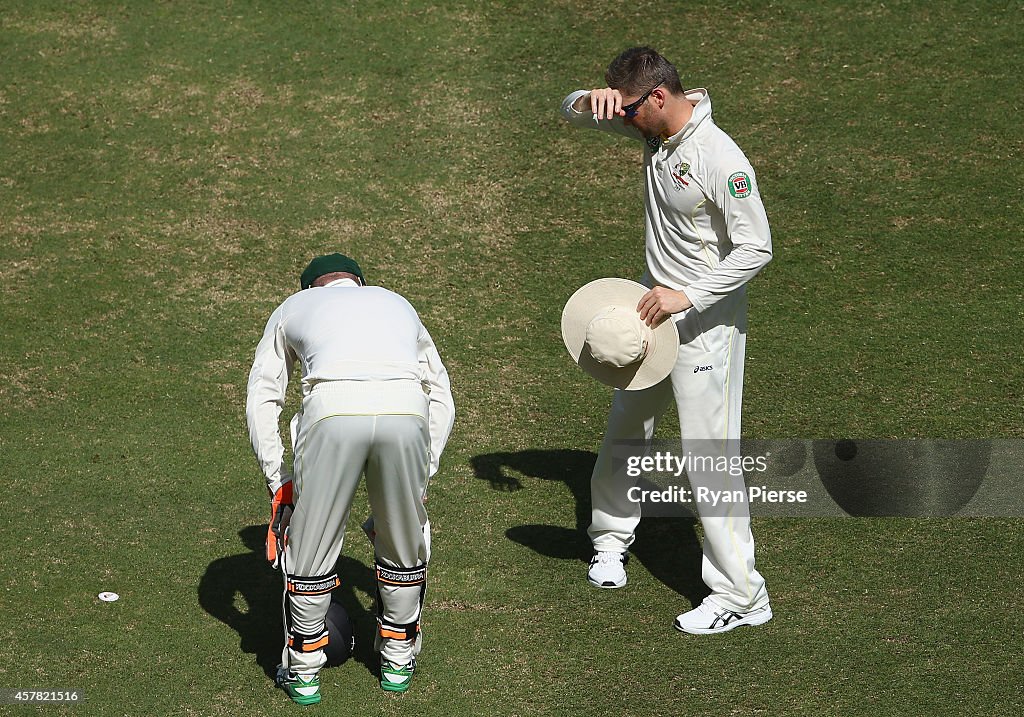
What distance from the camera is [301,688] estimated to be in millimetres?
5734

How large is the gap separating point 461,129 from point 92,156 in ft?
9.78

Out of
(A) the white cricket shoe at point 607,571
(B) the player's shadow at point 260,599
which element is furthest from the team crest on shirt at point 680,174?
(B) the player's shadow at point 260,599

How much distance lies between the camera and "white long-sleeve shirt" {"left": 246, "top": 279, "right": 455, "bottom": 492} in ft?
17.4

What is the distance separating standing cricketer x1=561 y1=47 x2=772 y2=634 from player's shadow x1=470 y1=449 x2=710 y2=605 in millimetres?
505

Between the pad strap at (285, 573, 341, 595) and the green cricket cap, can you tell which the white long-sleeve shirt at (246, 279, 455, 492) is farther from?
the pad strap at (285, 573, 341, 595)

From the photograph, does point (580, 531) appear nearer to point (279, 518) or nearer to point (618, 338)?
point (618, 338)

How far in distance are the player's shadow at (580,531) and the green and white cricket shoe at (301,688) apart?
1.69 metres

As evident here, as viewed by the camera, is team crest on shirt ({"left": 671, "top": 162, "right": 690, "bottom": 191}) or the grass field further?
the grass field

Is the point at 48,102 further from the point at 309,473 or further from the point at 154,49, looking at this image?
the point at 309,473

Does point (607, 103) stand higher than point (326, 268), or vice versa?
point (607, 103)

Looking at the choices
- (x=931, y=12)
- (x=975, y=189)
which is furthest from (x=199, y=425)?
(x=931, y=12)

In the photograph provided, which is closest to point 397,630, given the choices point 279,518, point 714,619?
point 279,518

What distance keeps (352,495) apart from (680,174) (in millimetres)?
2079

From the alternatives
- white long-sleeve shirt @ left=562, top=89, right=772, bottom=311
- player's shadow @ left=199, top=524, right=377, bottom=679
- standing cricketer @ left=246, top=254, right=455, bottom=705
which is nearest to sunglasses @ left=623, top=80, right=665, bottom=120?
white long-sleeve shirt @ left=562, top=89, right=772, bottom=311
